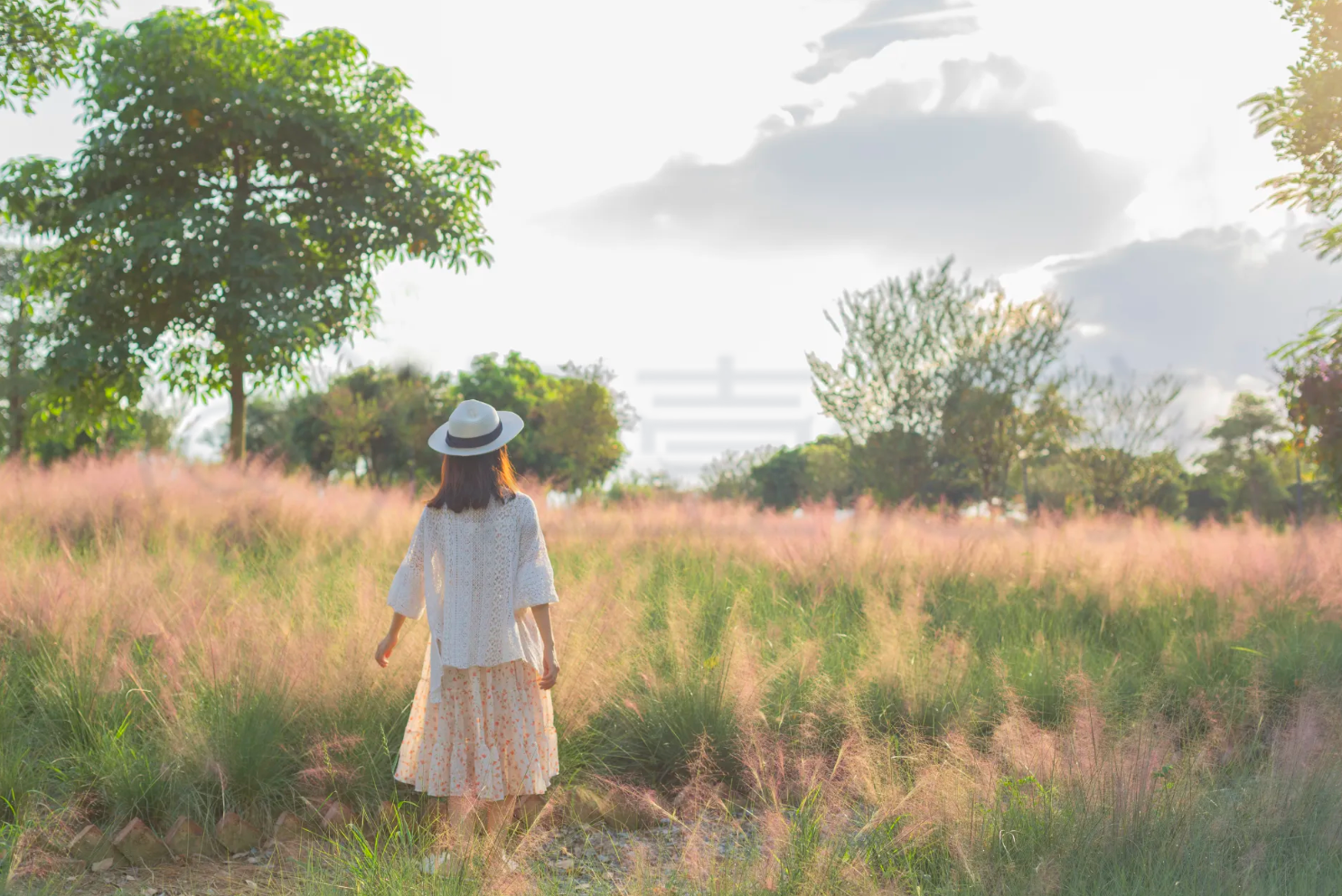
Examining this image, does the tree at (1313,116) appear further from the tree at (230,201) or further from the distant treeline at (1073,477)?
the tree at (230,201)

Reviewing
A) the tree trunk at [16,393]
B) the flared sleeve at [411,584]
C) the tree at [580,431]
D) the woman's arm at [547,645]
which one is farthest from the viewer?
the tree at [580,431]

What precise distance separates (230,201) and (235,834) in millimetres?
13064

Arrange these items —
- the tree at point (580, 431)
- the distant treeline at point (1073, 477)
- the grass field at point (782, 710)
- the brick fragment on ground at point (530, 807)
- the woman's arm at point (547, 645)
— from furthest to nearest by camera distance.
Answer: the tree at point (580, 431), the distant treeline at point (1073, 477), the brick fragment on ground at point (530, 807), the woman's arm at point (547, 645), the grass field at point (782, 710)

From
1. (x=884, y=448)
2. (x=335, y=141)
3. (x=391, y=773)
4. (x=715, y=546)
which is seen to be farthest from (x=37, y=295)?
(x=884, y=448)

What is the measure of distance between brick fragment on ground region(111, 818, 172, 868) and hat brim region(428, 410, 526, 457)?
2173 millimetres

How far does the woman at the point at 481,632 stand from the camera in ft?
14.1

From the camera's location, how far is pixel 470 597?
4324 millimetres

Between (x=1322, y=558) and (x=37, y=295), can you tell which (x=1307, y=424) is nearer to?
(x=1322, y=558)

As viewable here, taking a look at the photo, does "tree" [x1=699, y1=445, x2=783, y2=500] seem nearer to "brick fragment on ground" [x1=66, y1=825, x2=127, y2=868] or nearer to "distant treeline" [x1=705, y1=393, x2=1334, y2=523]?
"distant treeline" [x1=705, y1=393, x2=1334, y2=523]

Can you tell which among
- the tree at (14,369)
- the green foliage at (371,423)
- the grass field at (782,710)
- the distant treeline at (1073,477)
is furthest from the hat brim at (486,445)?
the green foliage at (371,423)

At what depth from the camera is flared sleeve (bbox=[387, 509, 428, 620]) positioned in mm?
4441

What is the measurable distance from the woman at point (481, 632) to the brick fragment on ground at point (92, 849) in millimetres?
1299

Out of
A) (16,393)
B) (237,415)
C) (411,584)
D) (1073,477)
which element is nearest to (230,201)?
(237,415)

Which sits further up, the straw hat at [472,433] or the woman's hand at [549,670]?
the straw hat at [472,433]
